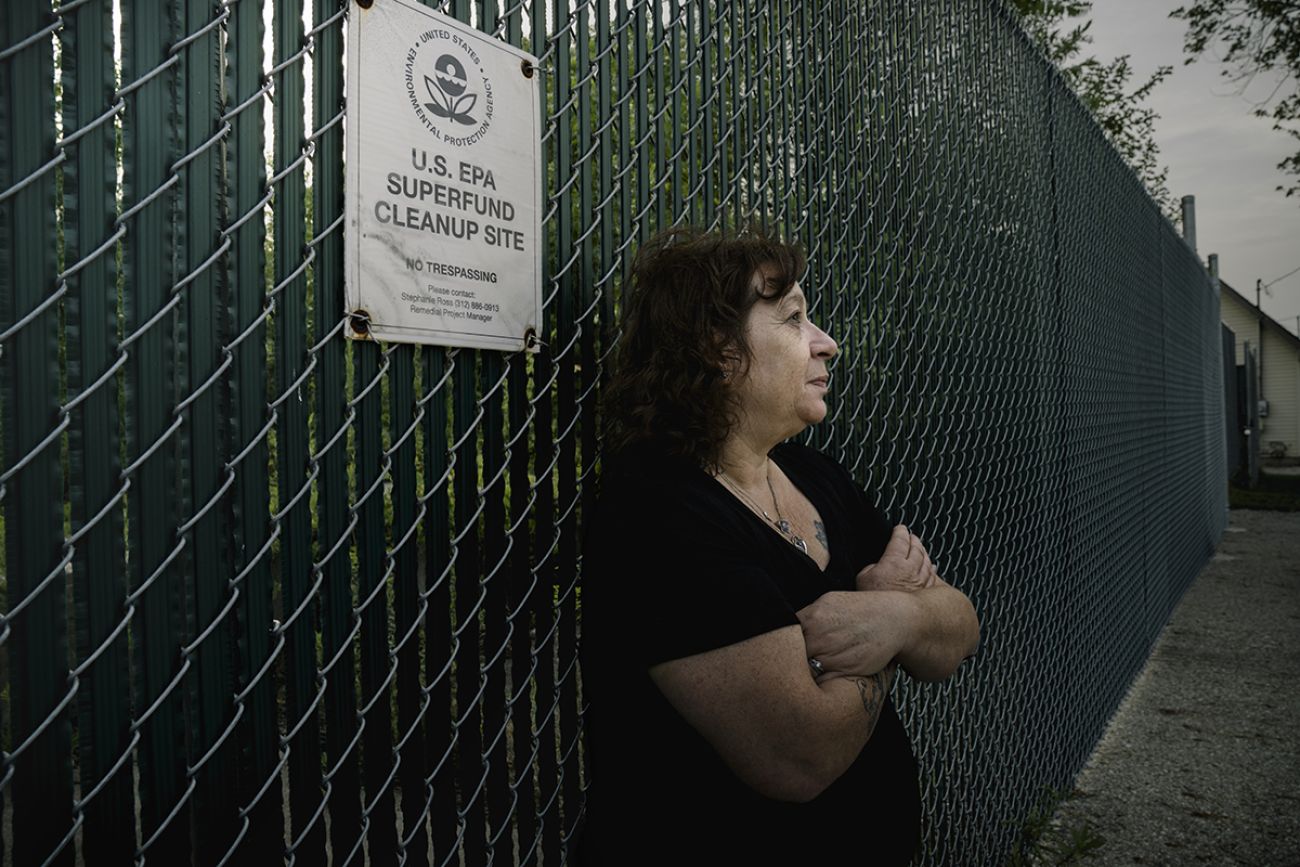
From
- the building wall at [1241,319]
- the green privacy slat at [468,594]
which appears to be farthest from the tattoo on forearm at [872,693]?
the building wall at [1241,319]

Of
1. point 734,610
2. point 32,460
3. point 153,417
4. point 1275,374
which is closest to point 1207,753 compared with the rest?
point 734,610

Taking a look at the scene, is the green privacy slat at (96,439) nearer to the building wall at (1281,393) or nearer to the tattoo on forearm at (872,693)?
the tattoo on forearm at (872,693)

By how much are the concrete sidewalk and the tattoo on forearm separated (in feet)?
9.65

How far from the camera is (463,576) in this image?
171cm

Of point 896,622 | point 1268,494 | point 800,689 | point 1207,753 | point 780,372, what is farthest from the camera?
point 1268,494

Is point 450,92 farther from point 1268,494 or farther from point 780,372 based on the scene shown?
point 1268,494

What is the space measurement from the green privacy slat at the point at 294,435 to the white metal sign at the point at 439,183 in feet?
0.26

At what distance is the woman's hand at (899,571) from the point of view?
2051mm

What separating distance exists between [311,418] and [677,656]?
71 centimetres

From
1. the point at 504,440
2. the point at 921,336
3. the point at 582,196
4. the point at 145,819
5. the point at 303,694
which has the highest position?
the point at 582,196

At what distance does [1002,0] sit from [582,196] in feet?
10.5

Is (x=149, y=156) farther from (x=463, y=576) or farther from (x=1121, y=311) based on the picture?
(x=1121, y=311)

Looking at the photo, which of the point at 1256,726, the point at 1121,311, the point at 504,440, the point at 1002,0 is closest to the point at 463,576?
the point at 504,440

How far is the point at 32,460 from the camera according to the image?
1.13 meters
